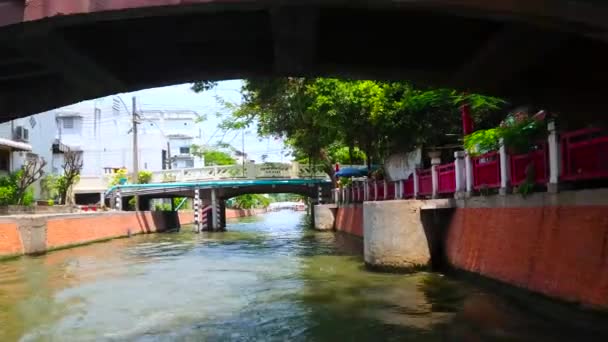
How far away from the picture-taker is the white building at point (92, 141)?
38.7 metres

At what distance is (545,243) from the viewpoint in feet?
31.3

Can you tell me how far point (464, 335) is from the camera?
8633 mm

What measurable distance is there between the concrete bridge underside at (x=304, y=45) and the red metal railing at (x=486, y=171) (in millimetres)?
5225

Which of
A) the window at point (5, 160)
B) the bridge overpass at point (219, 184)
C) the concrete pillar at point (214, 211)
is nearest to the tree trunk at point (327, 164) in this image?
the bridge overpass at point (219, 184)

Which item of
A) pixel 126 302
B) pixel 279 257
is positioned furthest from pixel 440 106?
pixel 126 302

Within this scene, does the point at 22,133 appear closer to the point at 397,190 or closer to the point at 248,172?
the point at 248,172

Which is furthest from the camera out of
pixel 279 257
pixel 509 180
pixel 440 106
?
pixel 279 257

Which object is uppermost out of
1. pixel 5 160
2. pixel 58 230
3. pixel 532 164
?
pixel 5 160

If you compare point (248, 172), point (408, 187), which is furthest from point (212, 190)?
point (408, 187)

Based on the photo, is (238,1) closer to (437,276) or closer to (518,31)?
(518,31)

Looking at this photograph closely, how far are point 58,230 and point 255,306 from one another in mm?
18106

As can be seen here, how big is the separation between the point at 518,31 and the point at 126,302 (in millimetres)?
9878

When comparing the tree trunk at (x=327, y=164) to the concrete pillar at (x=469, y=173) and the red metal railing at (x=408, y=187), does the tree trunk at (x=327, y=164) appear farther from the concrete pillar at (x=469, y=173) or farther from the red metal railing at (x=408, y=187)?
the concrete pillar at (x=469, y=173)

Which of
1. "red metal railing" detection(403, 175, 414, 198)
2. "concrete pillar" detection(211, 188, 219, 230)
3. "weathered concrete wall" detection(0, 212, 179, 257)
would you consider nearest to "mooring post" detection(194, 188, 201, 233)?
"concrete pillar" detection(211, 188, 219, 230)
